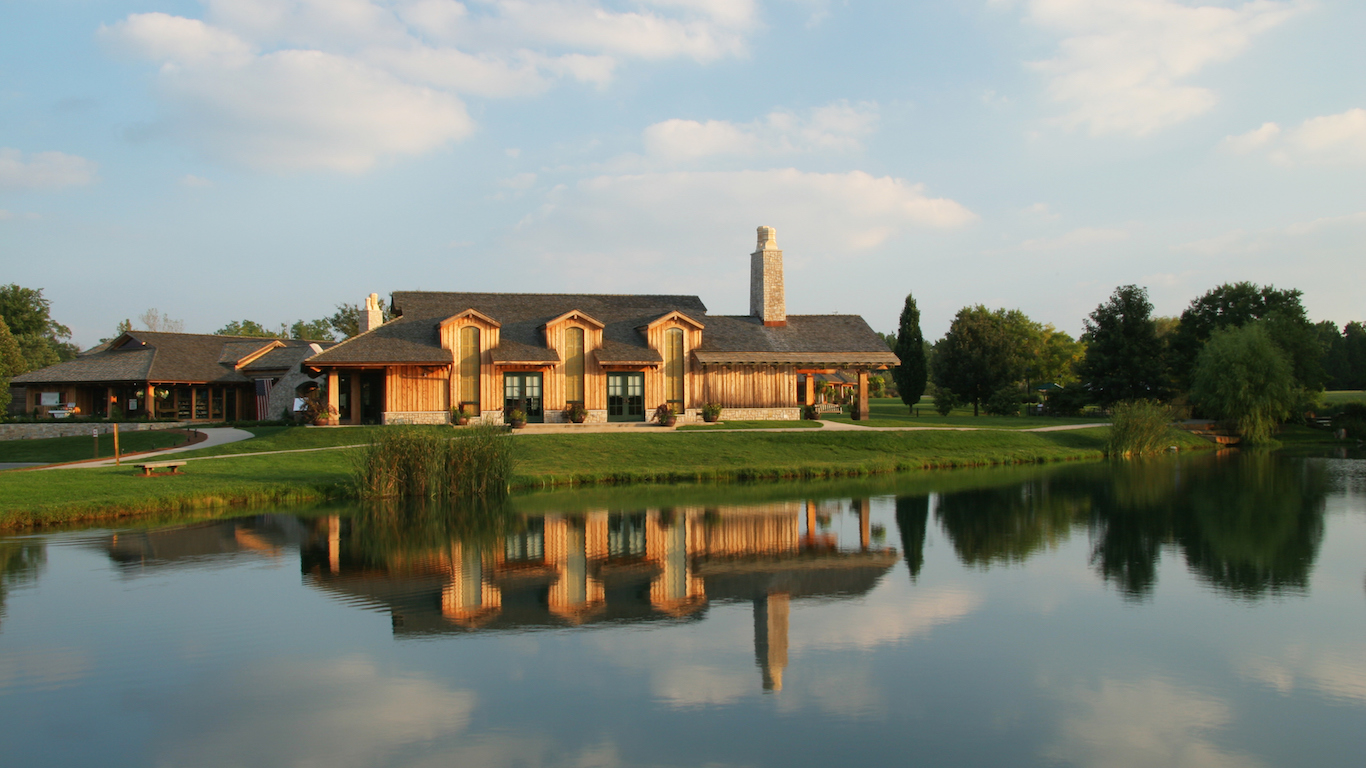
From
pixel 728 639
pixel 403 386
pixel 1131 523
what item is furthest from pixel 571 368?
pixel 728 639

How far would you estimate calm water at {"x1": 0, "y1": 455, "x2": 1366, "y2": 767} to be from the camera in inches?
262

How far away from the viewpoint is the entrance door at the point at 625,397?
3164 cm

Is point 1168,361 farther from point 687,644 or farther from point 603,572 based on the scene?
point 687,644

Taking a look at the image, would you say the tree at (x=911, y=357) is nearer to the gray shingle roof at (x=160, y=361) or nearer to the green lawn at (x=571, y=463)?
the green lawn at (x=571, y=463)

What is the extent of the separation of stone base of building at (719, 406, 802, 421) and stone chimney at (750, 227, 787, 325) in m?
4.12

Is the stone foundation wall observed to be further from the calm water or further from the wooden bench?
the calm water

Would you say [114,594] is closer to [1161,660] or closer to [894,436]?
[1161,660]

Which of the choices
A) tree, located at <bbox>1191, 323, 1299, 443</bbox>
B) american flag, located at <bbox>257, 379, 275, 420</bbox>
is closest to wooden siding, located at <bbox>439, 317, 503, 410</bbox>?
american flag, located at <bbox>257, 379, 275, 420</bbox>

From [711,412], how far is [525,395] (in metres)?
6.79

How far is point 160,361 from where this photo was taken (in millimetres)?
35875

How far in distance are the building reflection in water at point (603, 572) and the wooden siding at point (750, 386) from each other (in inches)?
630

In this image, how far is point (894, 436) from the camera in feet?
95.5

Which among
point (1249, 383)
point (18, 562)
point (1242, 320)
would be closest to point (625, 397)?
point (18, 562)

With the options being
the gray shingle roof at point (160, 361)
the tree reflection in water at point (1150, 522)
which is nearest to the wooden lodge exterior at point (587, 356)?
the gray shingle roof at point (160, 361)
